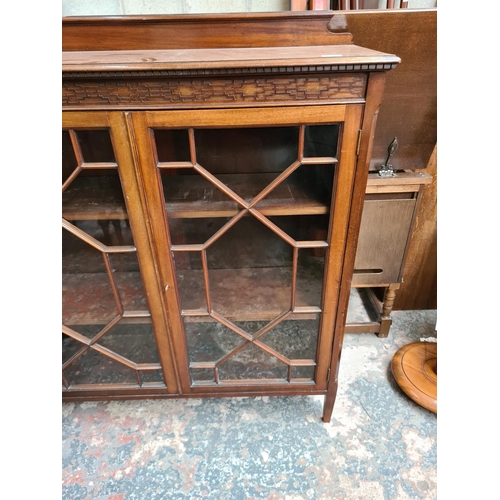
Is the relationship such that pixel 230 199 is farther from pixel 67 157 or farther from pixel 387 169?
pixel 387 169

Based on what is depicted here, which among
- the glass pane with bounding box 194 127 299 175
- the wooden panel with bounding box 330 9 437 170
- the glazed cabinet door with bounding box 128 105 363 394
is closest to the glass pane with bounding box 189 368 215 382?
the glazed cabinet door with bounding box 128 105 363 394

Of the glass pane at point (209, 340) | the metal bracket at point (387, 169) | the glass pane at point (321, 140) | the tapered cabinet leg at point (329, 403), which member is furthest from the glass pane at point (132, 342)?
the metal bracket at point (387, 169)

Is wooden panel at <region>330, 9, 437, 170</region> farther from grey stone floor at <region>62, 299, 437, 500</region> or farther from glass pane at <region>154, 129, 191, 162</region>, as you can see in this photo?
grey stone floor at <region>62, 299, 437, 500</region>

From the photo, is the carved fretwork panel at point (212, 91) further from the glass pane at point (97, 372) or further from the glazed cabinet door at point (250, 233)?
the glass pane at point (97, 372)

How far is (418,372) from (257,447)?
24.6 inches

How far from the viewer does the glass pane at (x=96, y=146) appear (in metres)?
0.67

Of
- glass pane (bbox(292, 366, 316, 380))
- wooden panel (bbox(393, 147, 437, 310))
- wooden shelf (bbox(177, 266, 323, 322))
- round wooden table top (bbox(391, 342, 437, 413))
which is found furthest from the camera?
wooden panel (bbox(393, 147, 437, 310))

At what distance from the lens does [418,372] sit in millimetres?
1165

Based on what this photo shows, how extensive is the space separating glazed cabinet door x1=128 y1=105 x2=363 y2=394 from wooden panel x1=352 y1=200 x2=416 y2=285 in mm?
404

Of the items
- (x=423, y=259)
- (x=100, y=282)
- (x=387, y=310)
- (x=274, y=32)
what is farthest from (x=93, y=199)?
(x=423, y=259)

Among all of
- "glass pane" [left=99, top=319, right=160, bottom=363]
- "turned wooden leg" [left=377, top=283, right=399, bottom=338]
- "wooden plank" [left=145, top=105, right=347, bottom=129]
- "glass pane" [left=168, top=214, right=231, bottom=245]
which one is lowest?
"turned wooden leg" [left=377, top=283, right=399, bottom=338]

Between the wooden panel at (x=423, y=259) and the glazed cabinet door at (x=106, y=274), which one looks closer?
the glazed cabinet door at (x=106, y=274)

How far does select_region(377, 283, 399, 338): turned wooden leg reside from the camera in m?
1.26

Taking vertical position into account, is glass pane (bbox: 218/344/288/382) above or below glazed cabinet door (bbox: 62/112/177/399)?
below
